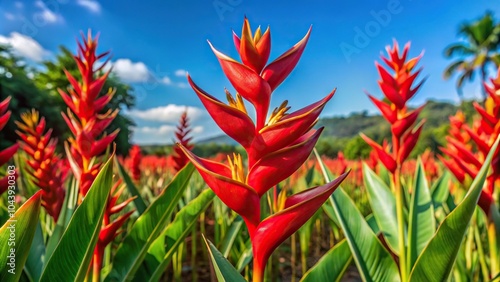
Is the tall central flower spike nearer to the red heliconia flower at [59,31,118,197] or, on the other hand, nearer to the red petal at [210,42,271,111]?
the red petal at [210,42,271,111]

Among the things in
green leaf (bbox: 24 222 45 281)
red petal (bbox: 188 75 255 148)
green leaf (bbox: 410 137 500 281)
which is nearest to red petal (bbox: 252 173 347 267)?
red petal (bbox: 188 75 255 148)

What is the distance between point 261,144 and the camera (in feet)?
1.61

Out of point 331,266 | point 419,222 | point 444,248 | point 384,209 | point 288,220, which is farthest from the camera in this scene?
point 384,209

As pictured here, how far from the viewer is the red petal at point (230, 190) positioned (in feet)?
1.50

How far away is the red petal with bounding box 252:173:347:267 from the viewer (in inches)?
17.7

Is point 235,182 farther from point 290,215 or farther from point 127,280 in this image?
point 127,280

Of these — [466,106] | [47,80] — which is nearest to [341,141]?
[466,106]

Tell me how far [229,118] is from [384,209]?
1.07 meters

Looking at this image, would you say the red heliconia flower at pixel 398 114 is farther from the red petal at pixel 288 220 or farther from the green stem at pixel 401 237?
the red petal at pixel 288 220

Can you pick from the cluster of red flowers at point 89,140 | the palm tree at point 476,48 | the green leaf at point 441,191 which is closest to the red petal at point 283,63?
the cluster of red flowers at point 89,140

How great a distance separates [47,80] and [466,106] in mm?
27999

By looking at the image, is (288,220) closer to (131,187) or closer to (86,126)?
(86,126)

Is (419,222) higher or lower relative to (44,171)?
lower

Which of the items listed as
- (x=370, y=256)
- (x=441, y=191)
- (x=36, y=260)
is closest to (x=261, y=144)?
(x=370, y=256)
